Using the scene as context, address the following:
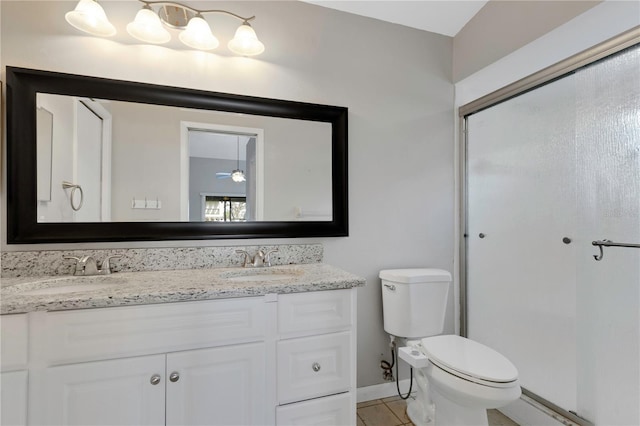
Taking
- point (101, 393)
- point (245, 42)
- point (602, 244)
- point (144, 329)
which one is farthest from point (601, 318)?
point (245, 42)

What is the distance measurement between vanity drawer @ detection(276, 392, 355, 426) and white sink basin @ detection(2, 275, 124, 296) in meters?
0.84

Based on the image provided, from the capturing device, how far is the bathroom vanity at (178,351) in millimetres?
993

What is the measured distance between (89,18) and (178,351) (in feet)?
4.88

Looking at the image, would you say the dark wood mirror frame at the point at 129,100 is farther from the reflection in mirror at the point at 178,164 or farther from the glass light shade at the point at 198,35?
the glass light shade at the point at 198,35

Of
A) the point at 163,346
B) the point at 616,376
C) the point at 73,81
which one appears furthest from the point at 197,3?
the point at 616,376

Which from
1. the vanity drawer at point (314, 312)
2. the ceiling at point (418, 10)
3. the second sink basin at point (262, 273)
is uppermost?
the ceiling at point (418, 10)

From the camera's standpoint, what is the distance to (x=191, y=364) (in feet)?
3.68

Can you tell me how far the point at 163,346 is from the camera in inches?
43.3

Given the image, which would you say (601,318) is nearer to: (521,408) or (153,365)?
(521,408)

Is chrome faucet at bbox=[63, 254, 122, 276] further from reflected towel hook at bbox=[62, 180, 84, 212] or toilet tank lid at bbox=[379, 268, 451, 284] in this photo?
toilet tank lid at bbox=[379, 268, 451, 284]

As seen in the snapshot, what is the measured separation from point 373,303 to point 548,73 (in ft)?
5.21

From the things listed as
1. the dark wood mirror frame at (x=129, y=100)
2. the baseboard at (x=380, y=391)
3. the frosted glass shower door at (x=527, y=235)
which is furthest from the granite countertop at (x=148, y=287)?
the frosted glass shower door at (x=527, y=235)

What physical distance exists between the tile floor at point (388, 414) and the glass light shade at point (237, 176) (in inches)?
58.4

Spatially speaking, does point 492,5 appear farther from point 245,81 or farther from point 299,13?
point 245,81
